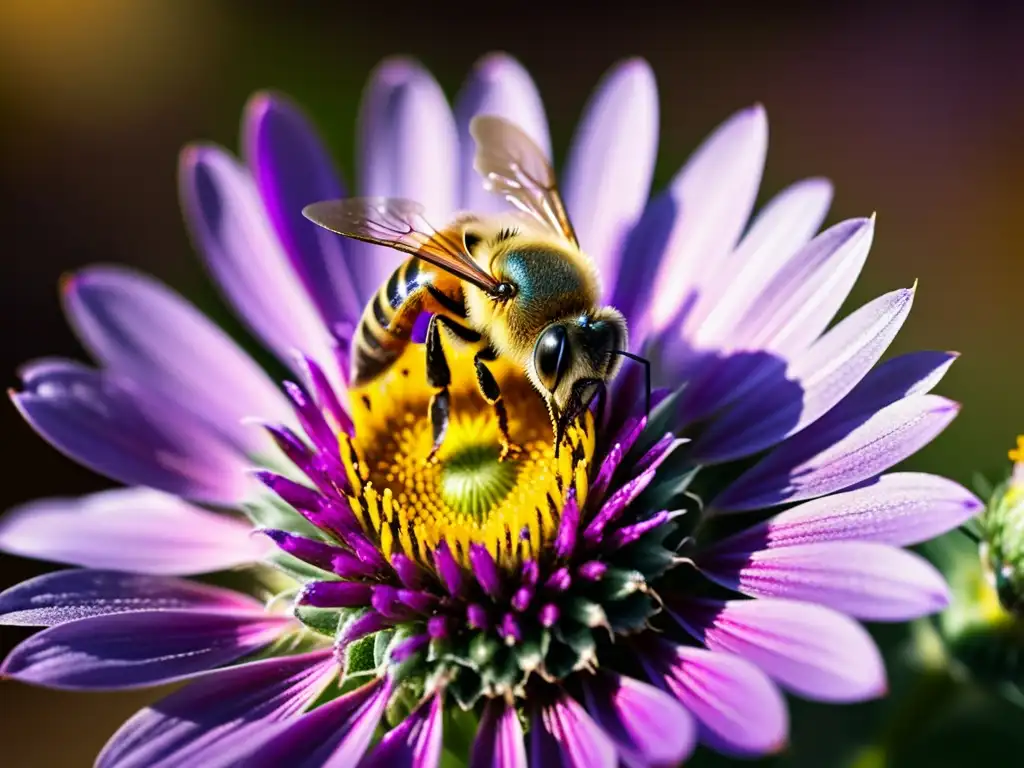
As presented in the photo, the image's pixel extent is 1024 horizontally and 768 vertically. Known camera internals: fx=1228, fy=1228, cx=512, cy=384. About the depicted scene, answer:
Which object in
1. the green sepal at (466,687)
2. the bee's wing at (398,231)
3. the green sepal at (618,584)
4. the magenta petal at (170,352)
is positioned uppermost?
the magenta petal at (170,352)

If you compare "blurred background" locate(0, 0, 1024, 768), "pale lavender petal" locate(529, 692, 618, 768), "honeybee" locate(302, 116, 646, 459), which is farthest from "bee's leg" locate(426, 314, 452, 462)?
"blurred background" locate(0, 0, 1024, 768)

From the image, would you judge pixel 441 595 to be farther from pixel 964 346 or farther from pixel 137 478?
pixel 964 346

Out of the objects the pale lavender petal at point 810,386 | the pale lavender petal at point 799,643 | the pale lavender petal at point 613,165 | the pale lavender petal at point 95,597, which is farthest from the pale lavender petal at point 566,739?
the pale lavender petal at point 613,165

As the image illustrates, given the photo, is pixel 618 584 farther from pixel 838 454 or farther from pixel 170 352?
pixel 170 352

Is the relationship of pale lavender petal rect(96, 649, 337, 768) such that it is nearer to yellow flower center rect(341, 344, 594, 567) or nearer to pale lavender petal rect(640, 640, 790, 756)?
yellow flower center rect(341, 344, 594, 567)

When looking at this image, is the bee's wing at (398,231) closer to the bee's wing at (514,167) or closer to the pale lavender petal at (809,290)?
the bee's wing at (514,167)

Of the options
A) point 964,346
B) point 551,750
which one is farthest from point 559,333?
point 964,346
